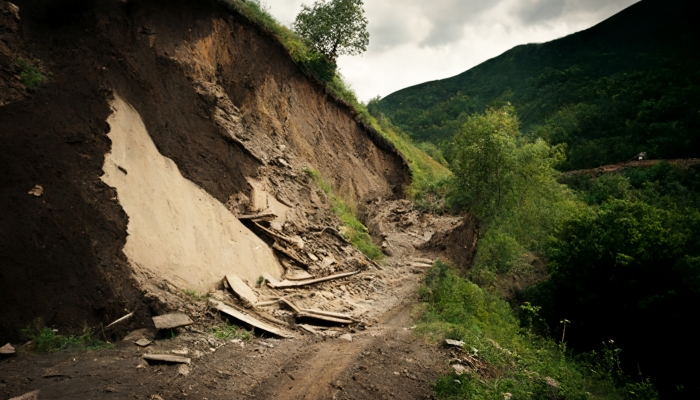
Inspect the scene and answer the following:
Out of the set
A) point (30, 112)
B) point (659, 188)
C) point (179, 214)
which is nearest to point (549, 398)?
point (179, 214)

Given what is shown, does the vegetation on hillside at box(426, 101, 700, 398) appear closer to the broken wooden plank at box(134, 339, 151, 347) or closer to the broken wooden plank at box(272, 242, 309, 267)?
the broken wooden plank at box(272, 242, 309, 267)

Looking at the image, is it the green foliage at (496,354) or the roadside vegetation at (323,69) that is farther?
the roadside vegetation at (323,69)

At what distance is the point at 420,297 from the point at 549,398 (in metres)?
5.89

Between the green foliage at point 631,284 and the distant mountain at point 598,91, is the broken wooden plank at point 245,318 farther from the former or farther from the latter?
the distant mountain at point 598,91

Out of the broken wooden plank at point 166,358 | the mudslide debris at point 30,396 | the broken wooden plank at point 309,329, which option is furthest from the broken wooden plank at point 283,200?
the mudslide debris at point 30,396

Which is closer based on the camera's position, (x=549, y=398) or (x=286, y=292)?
(x=549, y=398)

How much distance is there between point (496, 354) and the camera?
8039 millimetres

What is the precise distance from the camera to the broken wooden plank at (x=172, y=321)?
261 inches

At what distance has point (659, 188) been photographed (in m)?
28.4

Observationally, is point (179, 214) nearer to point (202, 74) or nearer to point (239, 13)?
point (202, 74)

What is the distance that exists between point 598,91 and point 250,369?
54357 mm

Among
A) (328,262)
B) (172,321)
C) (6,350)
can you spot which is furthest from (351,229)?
(6,350)

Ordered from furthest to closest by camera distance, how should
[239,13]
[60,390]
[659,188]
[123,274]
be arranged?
[659,188], [239,13], [123,274], [60,390]

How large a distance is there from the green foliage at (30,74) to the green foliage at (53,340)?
5493mm
